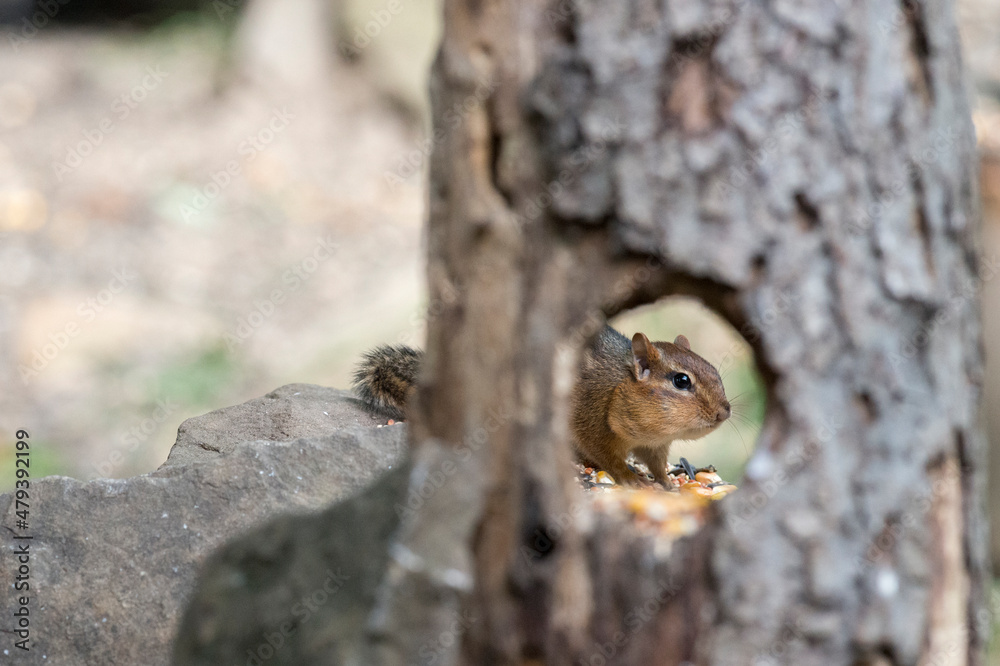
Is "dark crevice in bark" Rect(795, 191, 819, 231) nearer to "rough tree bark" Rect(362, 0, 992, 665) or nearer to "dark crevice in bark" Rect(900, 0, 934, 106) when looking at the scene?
"rough tree bark" Rect(362, 0, 992, 665)

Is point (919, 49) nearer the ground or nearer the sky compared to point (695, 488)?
nearer the sky

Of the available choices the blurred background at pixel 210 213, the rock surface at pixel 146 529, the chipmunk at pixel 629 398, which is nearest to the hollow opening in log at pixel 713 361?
the blurred background at pixel 210 213

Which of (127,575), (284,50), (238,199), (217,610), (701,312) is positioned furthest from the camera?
(284,50)

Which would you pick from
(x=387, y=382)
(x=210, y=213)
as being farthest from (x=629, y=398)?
(x=210, y=213)

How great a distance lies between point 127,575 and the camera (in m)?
3.01

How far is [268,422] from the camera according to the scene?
3.97 m

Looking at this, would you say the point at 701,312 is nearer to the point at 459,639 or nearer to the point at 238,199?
the point at 238,199

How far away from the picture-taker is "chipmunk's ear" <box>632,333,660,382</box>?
166 inches

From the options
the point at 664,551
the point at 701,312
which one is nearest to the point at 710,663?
the point at 664,551

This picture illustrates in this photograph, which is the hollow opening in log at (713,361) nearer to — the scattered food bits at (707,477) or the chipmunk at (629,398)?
the scattered food bits at (707,477)

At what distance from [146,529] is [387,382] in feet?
4.46

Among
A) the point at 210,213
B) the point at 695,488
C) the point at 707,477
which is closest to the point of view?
the point at 695,488

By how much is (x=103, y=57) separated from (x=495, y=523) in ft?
33.3

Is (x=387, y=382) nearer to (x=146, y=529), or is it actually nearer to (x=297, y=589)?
(x=146, y=529)
